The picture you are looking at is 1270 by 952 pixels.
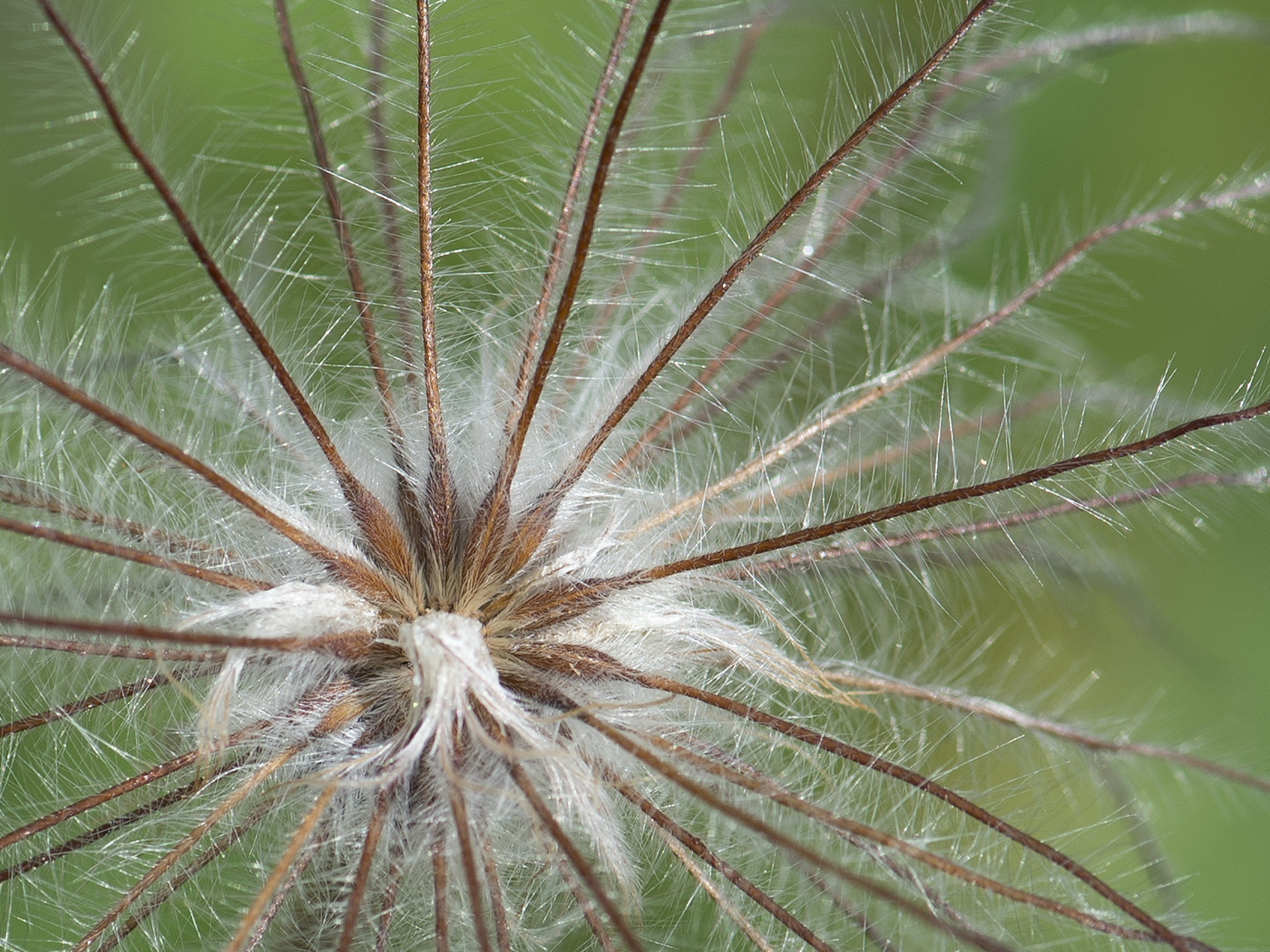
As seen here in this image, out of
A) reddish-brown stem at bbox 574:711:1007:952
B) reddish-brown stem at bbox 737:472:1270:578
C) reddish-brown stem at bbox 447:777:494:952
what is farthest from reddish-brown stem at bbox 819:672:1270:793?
reddish-brown stem at bbox 447:777:494:952

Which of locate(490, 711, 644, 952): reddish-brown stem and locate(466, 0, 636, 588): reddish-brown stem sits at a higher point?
locate(466, 0, 636, 588): reddish-brown stem

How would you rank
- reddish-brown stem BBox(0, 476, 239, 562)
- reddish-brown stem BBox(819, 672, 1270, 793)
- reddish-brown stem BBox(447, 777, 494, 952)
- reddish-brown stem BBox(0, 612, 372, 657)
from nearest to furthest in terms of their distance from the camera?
reddish-brown stem BBox(0, 612, 372, 657), reddish-brown stem BBox(447, 777, 494, 952), reddish-brown stem BBox(0, 476, 239, 562), reddish-brown stem BBox(819, 672, 1270, 793)

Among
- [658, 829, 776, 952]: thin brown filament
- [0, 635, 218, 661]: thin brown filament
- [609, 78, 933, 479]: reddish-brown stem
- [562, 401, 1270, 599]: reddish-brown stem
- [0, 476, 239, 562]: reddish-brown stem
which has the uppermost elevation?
[609, 78, 933, 479]: reddish-brown stem

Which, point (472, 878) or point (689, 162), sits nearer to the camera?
point (472, 878)

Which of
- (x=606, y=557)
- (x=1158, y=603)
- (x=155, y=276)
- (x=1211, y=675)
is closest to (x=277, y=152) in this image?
(x=155, y=276)

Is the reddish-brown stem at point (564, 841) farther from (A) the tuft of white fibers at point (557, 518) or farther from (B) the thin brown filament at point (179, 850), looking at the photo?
(B) the thin brown filament at point (179, 850)

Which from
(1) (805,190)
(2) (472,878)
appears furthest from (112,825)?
(1) (805,190)

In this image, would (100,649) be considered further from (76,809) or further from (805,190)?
(805,190)

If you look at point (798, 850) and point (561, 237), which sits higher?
point (561, 237)

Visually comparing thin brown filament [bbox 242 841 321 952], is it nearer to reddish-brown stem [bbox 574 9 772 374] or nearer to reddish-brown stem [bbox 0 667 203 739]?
reddish-brown stem [bbox 0 667 203 739]

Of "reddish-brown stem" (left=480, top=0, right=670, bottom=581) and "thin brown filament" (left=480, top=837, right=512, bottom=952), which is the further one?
"thin brown filament" (left=480, top=837, right=512, bottom=952)
